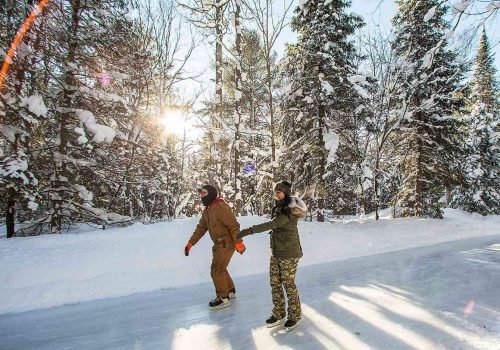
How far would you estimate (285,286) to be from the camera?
16.3ft

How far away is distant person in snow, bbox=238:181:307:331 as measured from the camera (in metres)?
4.84

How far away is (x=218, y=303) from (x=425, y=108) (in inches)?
609

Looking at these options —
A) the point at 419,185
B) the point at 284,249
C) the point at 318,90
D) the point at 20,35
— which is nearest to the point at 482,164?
the point at 419,185

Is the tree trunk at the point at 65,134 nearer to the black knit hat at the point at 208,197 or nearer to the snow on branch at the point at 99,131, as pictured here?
the snow on branch at the point at 99,131

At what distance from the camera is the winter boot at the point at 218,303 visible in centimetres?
584

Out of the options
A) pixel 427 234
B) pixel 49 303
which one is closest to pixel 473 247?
pixel 427 234

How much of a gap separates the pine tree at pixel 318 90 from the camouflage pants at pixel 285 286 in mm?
9072

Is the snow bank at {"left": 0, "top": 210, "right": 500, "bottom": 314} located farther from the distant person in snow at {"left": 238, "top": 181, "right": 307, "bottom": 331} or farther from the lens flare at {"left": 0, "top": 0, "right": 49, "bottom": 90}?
the lens flare at {"left": 0, "top": 0, "right": 49, "bottom": 90}

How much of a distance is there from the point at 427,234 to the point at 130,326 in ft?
43.2

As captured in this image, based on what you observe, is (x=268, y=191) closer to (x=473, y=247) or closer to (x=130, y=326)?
(x=473, y=247)

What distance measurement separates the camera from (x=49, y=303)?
6293mm

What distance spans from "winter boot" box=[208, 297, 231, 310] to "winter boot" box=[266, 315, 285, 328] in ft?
3.73

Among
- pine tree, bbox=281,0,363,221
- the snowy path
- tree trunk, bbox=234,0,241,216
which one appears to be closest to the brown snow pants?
the snowy path

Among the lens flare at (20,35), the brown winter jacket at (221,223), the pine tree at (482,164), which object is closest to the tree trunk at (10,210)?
the lens flare at (20,35)
